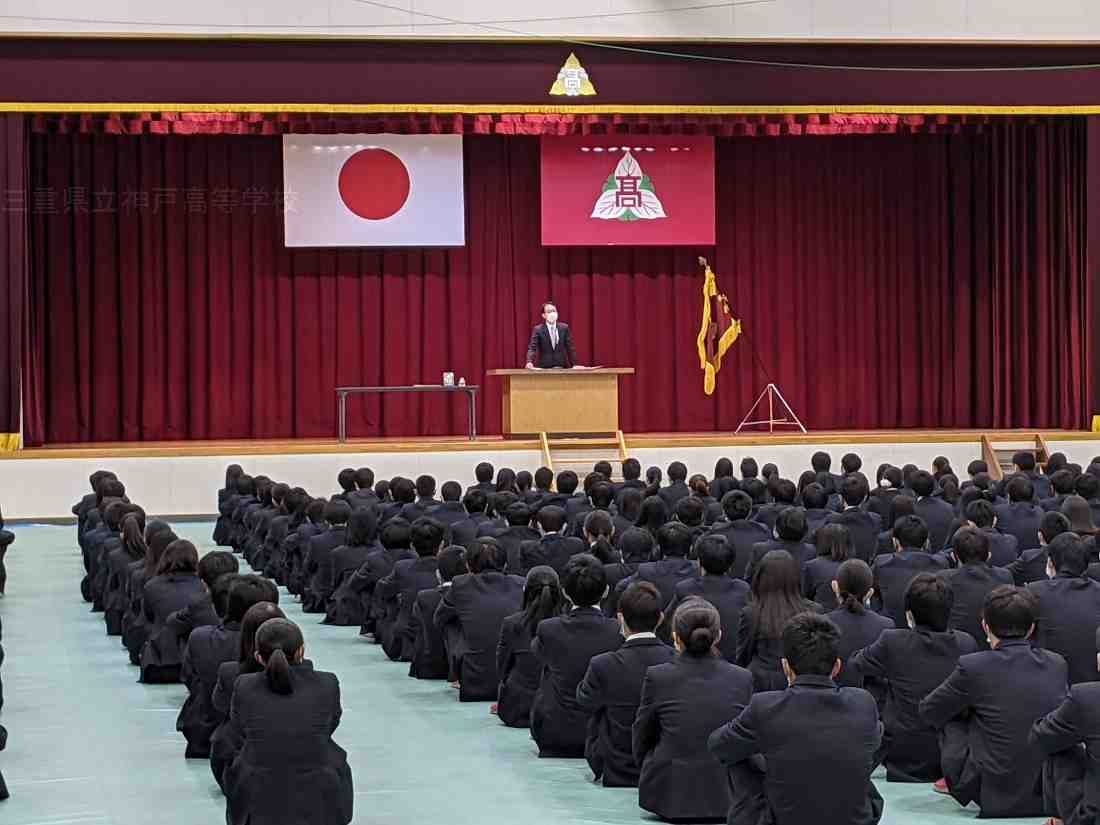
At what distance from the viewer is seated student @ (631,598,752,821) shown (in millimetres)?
6082

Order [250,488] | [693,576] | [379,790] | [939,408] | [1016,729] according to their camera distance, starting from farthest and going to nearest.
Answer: [939,408], [250,488], [693,576], [379,790], [1016,729]

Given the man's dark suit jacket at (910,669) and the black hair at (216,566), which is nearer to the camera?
the man's dark suit jacket at (910,669)

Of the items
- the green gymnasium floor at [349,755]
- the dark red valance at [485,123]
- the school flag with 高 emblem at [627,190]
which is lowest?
the green gymnasium floor at [349,755]

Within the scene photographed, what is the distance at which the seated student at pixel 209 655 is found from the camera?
6.69 metres

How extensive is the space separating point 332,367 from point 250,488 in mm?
5450

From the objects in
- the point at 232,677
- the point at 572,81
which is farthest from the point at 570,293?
the point at 232,677

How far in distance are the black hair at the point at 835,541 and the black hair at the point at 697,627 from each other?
7.78 ft

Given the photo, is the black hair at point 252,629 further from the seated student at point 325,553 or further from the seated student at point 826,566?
the seated student at point 325,553

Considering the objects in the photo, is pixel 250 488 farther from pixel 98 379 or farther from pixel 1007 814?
pixel 1007 814

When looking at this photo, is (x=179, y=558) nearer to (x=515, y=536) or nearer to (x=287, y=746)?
(x=515, y=536)

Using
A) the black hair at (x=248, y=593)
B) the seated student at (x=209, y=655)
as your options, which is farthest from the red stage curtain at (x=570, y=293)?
the black hair at (x=248, y=593)

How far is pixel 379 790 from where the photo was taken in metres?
6.99

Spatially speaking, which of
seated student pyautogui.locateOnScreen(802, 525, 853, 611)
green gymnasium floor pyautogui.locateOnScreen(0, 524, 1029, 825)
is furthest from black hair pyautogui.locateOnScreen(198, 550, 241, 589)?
seated student pyautogui.locateOnScreen(802, 525, 853, 611)

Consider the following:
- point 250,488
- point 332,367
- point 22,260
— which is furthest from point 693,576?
point 332,367
